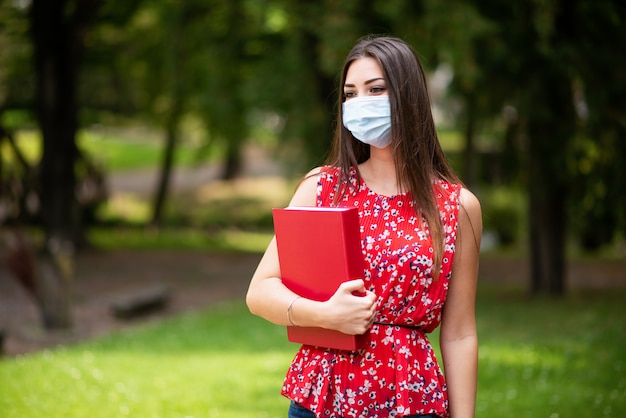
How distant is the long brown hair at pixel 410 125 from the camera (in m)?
2.78

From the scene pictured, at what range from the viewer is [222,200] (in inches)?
1252

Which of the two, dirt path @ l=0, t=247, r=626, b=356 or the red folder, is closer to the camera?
the red folder

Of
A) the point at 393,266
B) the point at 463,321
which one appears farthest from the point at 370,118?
the point at 463,321

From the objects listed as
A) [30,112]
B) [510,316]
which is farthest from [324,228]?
[30,112]

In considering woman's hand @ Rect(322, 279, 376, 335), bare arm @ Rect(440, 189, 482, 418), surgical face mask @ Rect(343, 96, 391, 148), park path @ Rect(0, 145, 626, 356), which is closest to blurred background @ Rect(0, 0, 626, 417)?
park path @ Rect(0, 145, 626, 356)

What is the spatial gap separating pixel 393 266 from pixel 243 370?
22.6ft

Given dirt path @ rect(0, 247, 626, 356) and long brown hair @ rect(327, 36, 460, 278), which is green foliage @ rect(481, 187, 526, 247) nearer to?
dirt path @ rect(0, 247, 626, 356)

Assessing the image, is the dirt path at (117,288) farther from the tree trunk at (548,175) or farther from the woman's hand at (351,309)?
the woman's hand at (351,309)

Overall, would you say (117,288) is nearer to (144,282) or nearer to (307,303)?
(144,282)

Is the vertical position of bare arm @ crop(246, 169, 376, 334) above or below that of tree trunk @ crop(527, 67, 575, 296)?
above

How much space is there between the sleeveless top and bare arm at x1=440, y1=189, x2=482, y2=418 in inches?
2.4

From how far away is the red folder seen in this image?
2584 mm

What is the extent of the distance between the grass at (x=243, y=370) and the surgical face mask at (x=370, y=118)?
4.80 meters

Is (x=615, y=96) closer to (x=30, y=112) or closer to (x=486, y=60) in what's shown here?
(x=486, y=60)
